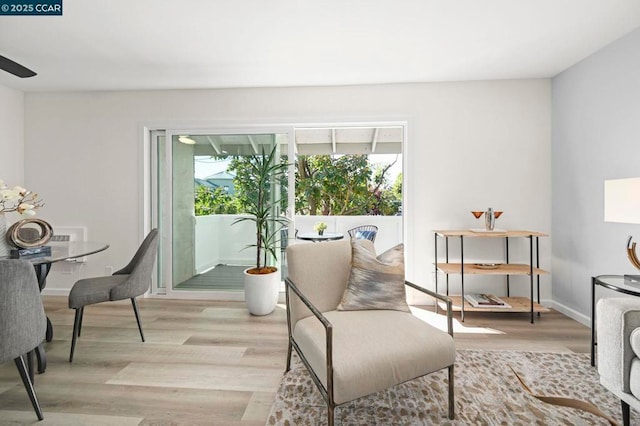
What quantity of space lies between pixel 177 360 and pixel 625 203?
3.07m

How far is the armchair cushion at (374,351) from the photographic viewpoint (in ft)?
4.77

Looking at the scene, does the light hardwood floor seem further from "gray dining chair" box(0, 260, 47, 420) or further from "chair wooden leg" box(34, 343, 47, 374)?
"gray dining chair" box(0, 260, 47, 420)

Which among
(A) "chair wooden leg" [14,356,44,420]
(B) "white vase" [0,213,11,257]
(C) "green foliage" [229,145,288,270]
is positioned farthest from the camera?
(C) "green foliage" [229,145,288,270]

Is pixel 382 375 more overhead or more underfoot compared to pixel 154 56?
more underfoot

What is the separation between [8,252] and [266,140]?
2452 millimetres

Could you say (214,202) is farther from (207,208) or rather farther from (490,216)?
(490,216)

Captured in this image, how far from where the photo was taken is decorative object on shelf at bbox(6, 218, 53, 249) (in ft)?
7.66

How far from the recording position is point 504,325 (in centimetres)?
300

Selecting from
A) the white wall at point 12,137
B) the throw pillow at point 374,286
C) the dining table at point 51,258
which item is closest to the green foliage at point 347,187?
the white wall at point 12,137

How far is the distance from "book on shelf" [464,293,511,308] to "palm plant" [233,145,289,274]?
200 centimetres

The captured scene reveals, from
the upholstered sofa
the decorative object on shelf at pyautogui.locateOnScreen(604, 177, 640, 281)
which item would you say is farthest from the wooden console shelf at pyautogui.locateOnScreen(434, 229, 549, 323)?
the upholstered sofa

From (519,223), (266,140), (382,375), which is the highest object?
(266,140)

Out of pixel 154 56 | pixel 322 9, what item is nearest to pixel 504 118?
pixel 322 9

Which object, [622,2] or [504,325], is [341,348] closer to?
[504,325]
